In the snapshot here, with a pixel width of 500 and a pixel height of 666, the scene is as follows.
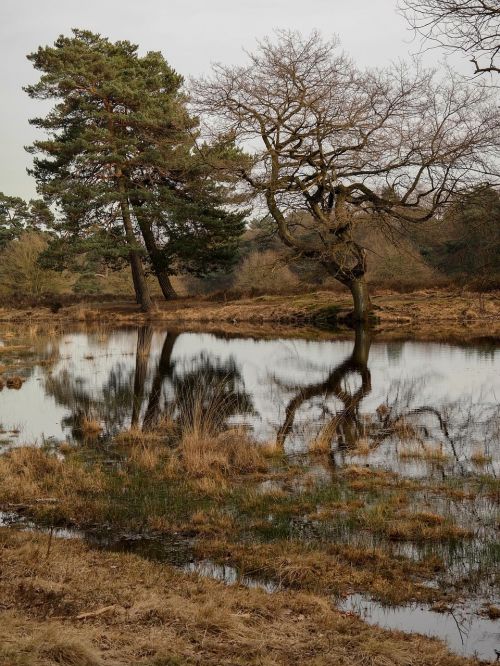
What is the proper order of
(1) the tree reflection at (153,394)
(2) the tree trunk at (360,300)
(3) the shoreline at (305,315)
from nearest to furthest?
1. (1) the tree reflection at (153,394)
2. (3) the shoreline at (305,315)
3. (2) the tree trunk at (360,300)

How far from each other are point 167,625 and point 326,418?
24.6ft

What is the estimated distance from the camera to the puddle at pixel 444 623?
14.9ft

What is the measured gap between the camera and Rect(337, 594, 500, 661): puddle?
455 cm

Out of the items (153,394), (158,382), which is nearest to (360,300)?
(158,382)

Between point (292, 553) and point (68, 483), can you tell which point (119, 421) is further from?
point (292, 553)

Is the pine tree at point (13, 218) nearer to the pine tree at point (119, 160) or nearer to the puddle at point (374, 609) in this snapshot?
the pine tree at point (119, 160)

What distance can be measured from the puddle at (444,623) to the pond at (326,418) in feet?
0.04

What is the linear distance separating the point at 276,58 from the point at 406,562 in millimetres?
22080

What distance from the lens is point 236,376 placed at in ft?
55.8

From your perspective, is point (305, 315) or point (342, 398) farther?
point (305, 315)

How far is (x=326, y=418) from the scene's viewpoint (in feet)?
38.8

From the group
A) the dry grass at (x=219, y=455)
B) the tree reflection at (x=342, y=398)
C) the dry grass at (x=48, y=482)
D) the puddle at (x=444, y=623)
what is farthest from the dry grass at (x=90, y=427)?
the puddle at (x=444, y=623)

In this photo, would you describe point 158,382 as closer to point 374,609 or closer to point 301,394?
point 301,394

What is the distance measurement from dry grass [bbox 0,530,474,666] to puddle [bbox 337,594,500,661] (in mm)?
190
